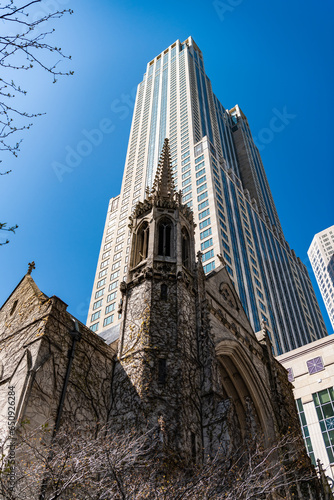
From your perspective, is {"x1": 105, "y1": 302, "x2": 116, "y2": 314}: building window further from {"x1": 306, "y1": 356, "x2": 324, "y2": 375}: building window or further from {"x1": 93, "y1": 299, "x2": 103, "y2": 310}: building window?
{"x1": 306, "y1": 356, "x2": 324, "y2": 375}: building window

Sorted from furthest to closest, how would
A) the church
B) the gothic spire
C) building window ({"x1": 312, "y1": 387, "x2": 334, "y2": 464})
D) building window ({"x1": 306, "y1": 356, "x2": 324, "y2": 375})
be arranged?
building window ({"x1": 306, "y1": 356, "x2": 324, "y2": 375})
building window ({"x1": 312, "y1": 387, "x2": 334, "y2": 464})
the gothic spire
the church

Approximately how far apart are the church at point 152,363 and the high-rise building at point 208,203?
124ft

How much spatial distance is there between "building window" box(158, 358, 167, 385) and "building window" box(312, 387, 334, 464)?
1124 inches

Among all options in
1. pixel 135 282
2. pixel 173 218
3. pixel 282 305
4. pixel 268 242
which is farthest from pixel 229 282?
pixel 268 242

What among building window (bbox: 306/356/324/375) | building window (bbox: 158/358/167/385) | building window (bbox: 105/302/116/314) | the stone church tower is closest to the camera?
the stone church tower

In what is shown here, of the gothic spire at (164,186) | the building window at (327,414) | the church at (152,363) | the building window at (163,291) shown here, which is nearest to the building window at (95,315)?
the building window at (327,414)

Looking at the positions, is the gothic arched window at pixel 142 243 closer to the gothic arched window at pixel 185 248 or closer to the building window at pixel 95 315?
the gothic arched window at pixel 185 248

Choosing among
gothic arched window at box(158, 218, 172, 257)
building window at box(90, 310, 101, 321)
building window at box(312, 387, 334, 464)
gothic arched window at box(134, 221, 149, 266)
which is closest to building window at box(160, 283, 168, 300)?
gothic arched window at box(158, 218, 172, 257)

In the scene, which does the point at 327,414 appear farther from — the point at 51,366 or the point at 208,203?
the point at 208,203

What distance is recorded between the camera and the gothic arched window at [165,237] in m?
27.1

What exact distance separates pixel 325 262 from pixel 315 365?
14057 cm

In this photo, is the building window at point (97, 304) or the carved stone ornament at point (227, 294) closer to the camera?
the carved stone ornament at point (227, 294)

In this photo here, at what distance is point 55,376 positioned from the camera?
1789 centimetres

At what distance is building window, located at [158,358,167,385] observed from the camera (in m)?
20.0
